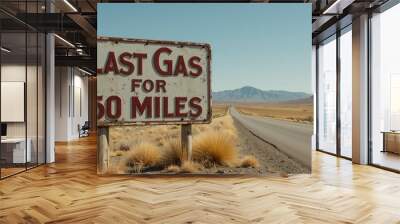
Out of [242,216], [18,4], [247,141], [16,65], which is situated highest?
[18,4]

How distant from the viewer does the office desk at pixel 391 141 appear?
273 inches

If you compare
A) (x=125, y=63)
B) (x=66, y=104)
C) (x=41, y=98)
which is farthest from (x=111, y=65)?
(x=66, y=104)

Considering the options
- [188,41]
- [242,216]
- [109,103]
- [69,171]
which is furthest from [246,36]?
[69,171]

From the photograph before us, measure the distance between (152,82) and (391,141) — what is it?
4608 mm

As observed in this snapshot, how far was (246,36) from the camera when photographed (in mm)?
6348

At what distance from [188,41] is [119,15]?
1.22 meters

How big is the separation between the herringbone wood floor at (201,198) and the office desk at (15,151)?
1.22ft

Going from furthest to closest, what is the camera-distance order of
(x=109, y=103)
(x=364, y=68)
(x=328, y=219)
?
1. (x=364, y=68)
2. (x=109, y=103)
3. (x=328, y=219)

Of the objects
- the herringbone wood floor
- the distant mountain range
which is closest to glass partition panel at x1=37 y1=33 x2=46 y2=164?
the herringbone wood floor

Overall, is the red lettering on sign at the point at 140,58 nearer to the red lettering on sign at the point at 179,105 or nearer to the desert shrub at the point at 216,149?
the red lettering on sign at the point at 179,105

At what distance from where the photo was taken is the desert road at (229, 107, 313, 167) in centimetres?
631

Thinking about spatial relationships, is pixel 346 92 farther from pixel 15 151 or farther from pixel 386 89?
pixel 15 151

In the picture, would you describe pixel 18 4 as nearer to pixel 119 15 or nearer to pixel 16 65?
pixel 16 65

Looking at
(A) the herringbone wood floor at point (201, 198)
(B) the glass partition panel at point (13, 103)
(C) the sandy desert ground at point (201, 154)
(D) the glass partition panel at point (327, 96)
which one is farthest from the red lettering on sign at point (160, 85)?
(D) the glass partition panel at point (327, 96)
